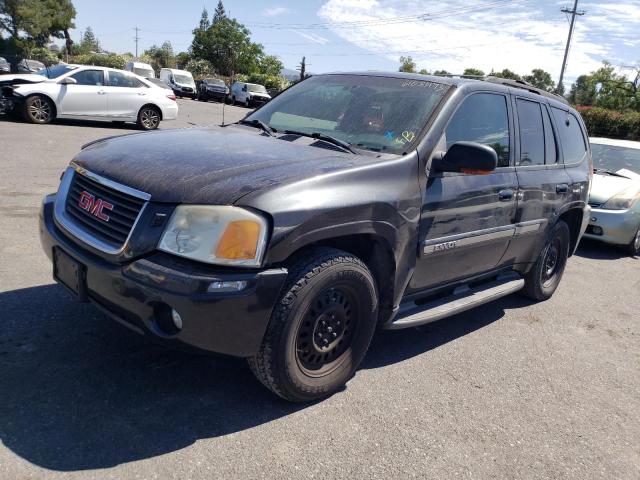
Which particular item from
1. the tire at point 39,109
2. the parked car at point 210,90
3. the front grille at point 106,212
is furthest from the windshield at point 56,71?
the parked car at point 210,90

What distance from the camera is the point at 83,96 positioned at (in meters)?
13.1

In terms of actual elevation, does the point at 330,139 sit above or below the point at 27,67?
below

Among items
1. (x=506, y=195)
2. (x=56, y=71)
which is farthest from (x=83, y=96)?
(x=506, y=195)

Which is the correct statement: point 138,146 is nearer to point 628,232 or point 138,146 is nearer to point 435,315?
point 435,315

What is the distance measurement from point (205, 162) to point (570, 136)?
374cm

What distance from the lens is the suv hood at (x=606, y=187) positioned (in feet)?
25.2

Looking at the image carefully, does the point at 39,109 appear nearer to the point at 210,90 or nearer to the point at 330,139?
the point at 330,139

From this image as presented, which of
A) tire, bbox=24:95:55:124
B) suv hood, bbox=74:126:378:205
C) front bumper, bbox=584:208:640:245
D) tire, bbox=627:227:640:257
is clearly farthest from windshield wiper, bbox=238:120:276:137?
tire, bbox=24:95:55:124

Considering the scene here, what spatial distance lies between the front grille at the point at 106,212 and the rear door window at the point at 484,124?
1.98 m

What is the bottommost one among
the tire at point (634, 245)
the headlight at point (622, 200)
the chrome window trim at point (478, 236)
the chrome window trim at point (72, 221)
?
the tire at point (634, 245)

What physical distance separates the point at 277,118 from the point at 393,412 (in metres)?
2.22

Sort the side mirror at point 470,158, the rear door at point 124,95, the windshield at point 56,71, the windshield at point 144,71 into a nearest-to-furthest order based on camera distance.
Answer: the side mirror at point 470,158, the windshield at point 56,71, the rear door at point 124,95, the windshield at point 144,71

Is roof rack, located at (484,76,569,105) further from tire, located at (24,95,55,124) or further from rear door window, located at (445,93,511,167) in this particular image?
tire, located at (24,95,55,124)

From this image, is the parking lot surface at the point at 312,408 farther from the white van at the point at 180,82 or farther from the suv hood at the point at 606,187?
the white van at the point at 180,82
